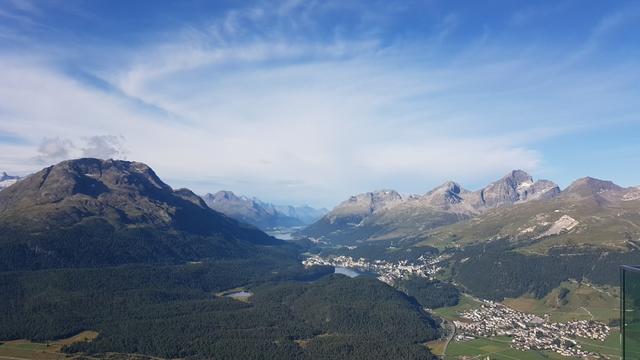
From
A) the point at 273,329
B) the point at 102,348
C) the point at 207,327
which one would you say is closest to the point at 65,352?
the point at 102,348

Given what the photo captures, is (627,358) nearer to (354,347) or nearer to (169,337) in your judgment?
(354,347)

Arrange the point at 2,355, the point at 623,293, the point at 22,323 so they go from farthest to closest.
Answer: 1. the point at 22,323
2. the point at 2,355
3. the point at 623,293

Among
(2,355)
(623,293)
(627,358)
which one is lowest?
(2,355)

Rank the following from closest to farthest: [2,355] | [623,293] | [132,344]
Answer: [623,293] → [2,355] → [132,344]

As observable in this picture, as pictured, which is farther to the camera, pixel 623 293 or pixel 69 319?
pixel 69 319

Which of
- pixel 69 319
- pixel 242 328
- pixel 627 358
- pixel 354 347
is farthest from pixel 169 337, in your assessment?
pixel 627 358

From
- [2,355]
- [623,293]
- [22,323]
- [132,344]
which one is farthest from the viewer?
[22,323]

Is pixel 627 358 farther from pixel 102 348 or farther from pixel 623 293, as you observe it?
pixel 102 348

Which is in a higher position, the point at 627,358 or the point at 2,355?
the point at 627,358

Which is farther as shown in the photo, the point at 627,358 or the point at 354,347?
the point at 354,347
